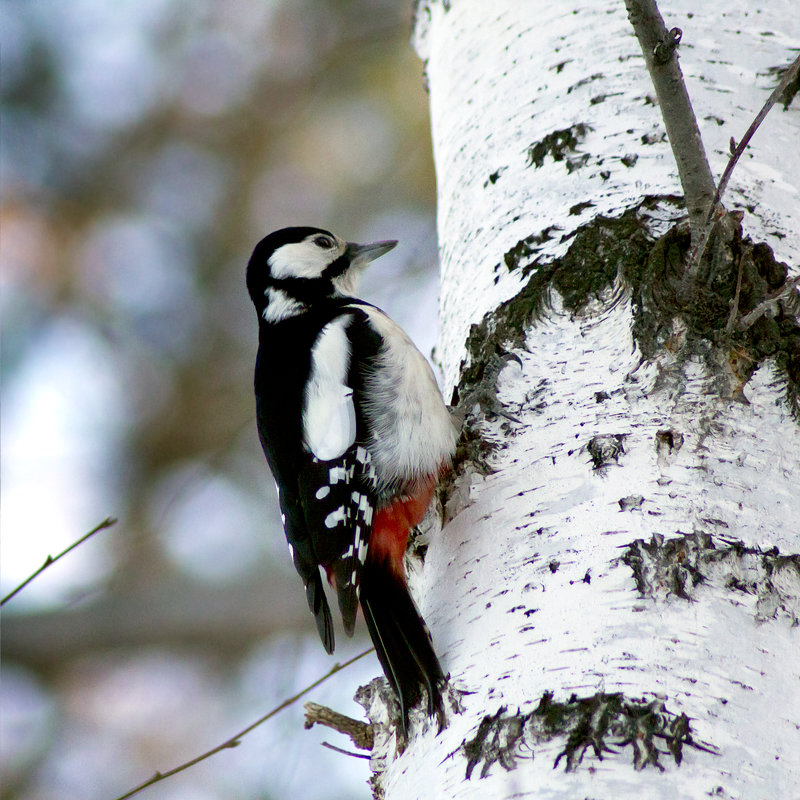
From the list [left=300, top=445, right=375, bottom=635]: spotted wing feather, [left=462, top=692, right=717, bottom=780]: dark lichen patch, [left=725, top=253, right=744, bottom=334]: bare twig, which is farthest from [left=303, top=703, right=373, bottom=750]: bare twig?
[left=725, top=253, right=744, bottom=334]: bare twig

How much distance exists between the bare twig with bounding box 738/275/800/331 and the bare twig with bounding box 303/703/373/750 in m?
1.03

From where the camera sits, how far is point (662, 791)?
1.25 meters

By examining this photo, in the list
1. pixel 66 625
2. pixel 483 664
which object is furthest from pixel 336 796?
pixel 483 664

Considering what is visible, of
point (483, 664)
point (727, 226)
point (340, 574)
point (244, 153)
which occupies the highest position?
point (244, 153)

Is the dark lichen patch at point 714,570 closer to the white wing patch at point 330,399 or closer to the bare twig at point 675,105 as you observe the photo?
the bare twig at point 675,105

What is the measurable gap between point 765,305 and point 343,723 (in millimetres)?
1104

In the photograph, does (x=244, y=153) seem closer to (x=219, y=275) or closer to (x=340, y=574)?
(x=219, y=275)

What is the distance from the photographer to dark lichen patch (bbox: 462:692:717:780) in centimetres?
130

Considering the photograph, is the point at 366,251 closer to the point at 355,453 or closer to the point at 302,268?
the point at 302,268

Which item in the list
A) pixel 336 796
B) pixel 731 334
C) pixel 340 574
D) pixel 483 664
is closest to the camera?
pixel 483 664

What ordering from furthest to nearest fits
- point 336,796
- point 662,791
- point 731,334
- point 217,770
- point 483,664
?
1. point 217,770
2. point 336,796
3. point 731,334
4. point 483,664
5. point 662,791

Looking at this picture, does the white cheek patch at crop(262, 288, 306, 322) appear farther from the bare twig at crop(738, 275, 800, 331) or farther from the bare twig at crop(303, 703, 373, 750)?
the bare twig at crop(738, 275, 800, 331)

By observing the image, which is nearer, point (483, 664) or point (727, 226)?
point (483, 664)

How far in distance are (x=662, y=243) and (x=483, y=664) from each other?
35.0 inches
